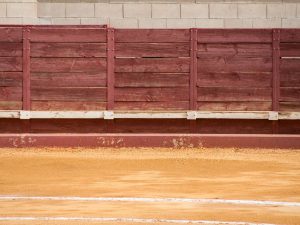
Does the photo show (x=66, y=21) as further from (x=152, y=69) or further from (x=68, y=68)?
(x=152, y=69)

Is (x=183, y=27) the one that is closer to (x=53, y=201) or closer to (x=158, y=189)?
(x=158, y=189)

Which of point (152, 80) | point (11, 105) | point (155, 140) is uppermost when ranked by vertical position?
point (152, 80)

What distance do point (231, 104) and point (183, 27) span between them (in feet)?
5.05

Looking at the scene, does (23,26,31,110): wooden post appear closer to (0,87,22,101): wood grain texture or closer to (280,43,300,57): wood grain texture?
(0,87,22,101): wood grain texture

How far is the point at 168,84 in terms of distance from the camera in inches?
546

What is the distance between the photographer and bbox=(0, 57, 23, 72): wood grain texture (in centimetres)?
1393

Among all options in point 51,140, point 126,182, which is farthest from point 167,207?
point 51,140

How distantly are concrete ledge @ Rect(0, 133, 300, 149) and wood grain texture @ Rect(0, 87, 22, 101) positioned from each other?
744 mm

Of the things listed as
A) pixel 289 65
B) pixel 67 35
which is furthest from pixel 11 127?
pixel 289 65

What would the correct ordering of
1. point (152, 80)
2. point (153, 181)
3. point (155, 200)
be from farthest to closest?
point (152, 80)
point (153, 181)
point (155, 200)

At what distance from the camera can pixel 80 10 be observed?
14719mm

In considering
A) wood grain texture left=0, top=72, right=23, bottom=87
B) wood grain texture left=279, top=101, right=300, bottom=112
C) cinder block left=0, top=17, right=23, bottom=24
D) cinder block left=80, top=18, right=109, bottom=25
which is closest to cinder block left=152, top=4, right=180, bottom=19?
cinder block left=80, top=18, right=109, bottom=25

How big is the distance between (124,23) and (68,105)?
161cm

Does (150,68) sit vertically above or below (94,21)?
below
